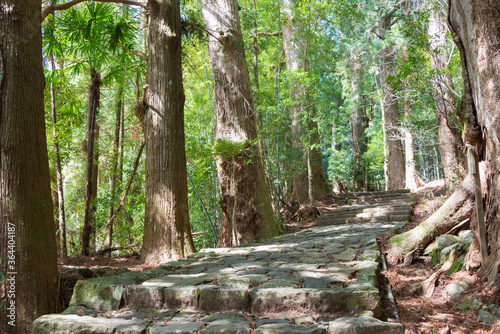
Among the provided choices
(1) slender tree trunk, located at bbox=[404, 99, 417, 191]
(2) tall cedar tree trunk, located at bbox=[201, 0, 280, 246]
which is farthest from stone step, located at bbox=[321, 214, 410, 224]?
(1) slender tree trunk, located at bbox=[404, 99, 417, 191]

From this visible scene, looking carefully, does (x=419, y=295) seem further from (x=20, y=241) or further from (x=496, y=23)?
(x=20, y=241)

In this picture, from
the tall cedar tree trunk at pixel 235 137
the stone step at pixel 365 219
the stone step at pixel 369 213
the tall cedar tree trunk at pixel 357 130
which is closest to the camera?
the tall cedar tree trunk at pixel 235 137

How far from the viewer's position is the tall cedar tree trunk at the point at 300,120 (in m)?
10.2

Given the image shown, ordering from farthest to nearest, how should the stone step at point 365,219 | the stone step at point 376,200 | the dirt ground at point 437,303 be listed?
the stone step at point 376,200, the stone step at point 365,219, the dirt ground at point 437,303

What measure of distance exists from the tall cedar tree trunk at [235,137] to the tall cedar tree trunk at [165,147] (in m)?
1.81

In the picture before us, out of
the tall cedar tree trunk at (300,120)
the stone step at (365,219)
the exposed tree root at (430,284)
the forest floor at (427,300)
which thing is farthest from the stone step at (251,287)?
the tall cedar tree trunk at (300,120)

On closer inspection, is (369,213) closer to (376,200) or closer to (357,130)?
(376,200)

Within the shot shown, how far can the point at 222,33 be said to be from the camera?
7469 millimetres

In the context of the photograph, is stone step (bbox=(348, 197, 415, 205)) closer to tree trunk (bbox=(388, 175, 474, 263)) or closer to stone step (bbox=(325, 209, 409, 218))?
stone step (bbox=(325, 209, 409, 218))

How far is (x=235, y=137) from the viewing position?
291 inches

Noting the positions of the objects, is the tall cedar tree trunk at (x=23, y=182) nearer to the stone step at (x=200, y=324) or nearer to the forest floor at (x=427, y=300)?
the forest floor at (x=427, y=300)

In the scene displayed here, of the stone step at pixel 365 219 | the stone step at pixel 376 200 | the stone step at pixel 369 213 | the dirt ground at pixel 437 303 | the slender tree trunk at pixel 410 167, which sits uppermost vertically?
the slender tree trunk at pixel 410 167

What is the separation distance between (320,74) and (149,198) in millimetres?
7766

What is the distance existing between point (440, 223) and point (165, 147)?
13.5 ft
